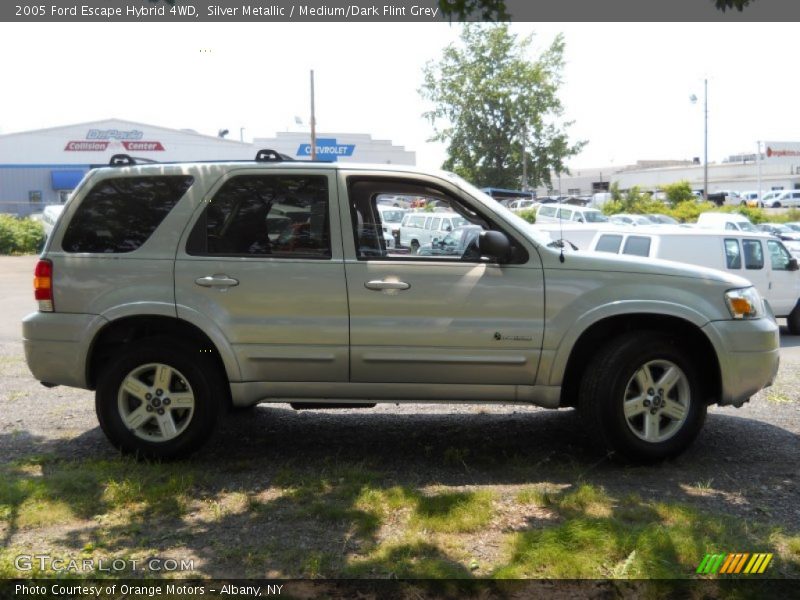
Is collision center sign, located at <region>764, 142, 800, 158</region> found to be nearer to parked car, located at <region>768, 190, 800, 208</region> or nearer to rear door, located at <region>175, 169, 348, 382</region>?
parked car, located at <region>768, 190, 800, 208</region>

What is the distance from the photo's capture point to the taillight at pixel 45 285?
18.9 feet

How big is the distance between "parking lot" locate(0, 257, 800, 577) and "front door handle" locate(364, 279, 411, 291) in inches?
46.3

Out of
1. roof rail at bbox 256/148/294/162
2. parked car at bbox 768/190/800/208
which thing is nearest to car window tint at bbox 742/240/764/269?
roof rail at bbox 256/148/294/162

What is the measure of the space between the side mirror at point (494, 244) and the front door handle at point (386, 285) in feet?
1.82

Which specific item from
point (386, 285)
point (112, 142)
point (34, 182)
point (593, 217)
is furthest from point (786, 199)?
point (386, 285)

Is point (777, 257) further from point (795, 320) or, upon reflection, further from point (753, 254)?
point (795, 320)

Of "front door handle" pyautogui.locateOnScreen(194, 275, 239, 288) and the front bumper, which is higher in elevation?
"front door handle" pyautogui.locateOnScreen(194, 275, 239, 288)

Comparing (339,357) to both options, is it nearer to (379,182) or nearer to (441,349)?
(441,349)

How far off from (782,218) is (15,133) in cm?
5101

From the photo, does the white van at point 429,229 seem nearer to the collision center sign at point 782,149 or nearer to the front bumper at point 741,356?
the front bumper at point 741,356

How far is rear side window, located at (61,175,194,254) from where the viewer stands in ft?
19.1

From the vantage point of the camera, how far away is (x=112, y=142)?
63312mm

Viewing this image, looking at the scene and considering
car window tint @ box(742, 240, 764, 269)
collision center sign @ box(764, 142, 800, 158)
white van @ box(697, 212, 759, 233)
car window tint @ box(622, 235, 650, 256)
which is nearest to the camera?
car window tint @ box(622, 235, 650, 256)

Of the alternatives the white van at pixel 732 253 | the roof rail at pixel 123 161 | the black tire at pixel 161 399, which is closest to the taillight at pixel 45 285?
the black tire at pixel 161 399
